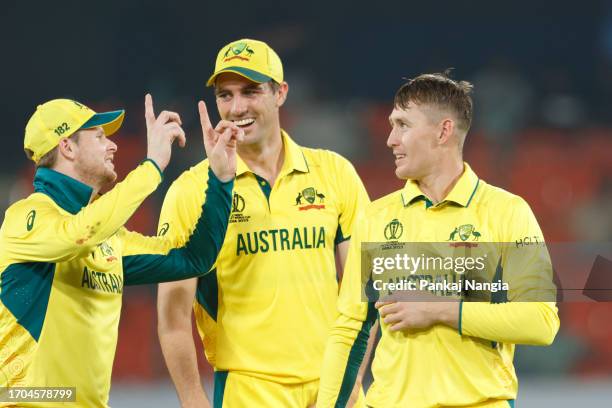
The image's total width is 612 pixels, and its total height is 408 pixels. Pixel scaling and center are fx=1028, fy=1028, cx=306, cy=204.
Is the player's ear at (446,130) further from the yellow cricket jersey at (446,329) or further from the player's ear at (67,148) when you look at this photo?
the player's ear at (67,148)

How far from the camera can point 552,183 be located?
7762 mm

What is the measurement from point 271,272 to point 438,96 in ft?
2.75

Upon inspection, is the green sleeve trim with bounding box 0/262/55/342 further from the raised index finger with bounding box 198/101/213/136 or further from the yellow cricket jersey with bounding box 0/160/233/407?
the raised index finger with bounding box 198/101/213/136

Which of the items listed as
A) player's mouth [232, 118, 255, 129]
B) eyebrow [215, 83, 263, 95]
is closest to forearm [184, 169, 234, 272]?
player's mouth [232, 118, 255, 129]

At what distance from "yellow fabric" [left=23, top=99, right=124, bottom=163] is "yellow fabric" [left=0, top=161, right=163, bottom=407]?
0.17 meters

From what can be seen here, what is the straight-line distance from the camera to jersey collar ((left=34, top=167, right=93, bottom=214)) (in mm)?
3094

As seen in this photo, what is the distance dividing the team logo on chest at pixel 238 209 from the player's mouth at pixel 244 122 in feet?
0.76

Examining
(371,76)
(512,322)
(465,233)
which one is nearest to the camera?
(512,322)

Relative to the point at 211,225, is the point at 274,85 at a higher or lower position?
higher

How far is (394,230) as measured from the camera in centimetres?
292

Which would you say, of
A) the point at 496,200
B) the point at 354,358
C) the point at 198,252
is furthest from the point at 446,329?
the point at 198,252

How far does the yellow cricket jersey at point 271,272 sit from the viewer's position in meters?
3.39

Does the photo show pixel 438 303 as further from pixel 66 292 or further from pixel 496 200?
pixel 66 292

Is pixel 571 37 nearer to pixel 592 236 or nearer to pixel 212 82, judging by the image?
pixel 592 236
